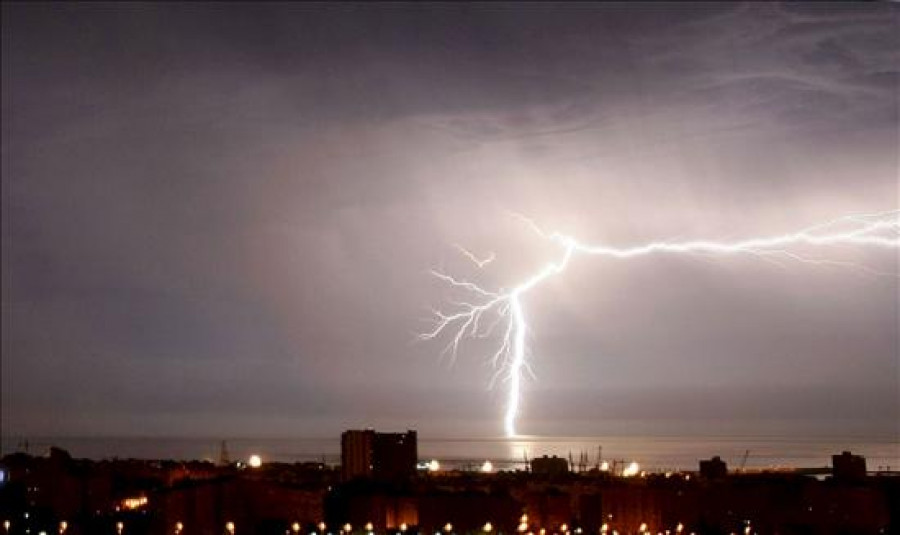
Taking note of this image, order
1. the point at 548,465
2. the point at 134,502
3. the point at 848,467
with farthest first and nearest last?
the point at 548,465 < the point at 848,467 < the point at 134,502

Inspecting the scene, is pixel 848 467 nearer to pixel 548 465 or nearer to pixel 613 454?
pixel 548 465

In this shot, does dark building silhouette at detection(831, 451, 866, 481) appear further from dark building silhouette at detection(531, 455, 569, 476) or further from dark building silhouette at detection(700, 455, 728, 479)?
dark building silhouette at detection(531, 455, 569, 476)

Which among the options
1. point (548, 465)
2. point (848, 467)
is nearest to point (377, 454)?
point (548, 465)

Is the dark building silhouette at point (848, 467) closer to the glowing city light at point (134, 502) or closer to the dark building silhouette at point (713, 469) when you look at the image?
the dark building silhouette at point (713, 469)

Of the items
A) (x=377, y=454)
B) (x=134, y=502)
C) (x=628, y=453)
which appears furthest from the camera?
(x=628, y=453)

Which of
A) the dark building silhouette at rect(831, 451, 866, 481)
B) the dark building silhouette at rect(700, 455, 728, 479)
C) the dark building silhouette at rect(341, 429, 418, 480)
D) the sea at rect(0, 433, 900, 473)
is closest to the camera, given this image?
the dark building silhouette at rect(831, 451, 866, 481)

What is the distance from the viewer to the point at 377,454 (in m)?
30.4

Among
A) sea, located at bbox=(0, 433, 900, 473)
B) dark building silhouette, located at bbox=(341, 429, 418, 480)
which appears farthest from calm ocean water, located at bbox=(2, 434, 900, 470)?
dark building silhouette, located at bbox=(341, 429, 418, 480)

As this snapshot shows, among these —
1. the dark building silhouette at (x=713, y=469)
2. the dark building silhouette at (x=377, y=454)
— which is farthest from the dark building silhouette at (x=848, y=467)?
the dark building silhouette at (x=377, y=454)

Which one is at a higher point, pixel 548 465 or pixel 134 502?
pixel 548 465

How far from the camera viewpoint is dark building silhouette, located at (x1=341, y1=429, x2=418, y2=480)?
29703 millimetres

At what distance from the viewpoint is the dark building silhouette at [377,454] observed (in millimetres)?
29703

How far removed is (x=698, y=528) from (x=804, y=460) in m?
58.0

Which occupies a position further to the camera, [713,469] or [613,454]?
[613,454]
